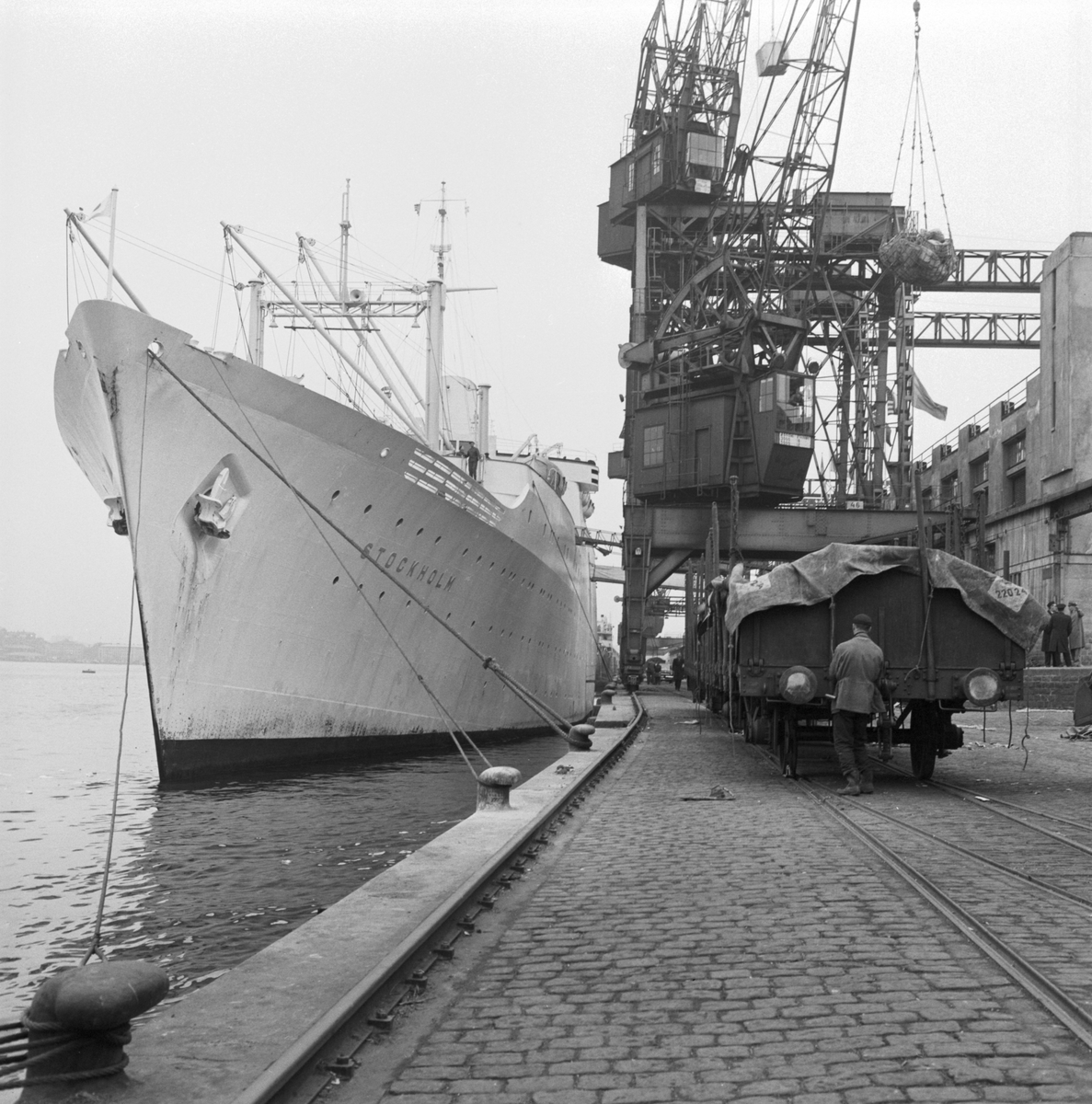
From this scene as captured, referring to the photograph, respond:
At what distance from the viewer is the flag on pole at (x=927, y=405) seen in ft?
158

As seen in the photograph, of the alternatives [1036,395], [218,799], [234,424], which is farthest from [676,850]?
[1036,395]

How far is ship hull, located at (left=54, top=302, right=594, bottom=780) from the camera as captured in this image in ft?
46.6

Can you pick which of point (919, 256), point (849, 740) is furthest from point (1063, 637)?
point (919, 256)

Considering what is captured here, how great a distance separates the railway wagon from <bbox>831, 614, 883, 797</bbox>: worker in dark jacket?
0.39 metres

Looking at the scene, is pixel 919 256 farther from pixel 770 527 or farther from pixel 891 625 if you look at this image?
pixel 891 625

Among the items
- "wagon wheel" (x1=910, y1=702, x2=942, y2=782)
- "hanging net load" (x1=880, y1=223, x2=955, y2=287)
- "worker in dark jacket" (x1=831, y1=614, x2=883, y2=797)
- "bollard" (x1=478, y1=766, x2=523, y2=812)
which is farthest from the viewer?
"hanging net load" (x1=880, y1=223, x2=955, y2=287)

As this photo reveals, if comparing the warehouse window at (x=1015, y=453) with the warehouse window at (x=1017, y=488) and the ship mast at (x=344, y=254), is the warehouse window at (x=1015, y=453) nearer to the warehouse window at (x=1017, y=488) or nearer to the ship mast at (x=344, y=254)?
the warehouse window at (x=1017, y=488)

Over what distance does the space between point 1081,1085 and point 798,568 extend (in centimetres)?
887

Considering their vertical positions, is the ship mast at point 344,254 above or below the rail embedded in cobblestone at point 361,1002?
above

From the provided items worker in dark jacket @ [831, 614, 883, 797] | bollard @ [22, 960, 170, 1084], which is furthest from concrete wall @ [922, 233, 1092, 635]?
bollard @ [22, 960, 170, 1084]

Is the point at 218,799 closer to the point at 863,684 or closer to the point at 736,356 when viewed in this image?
the point at 863,684

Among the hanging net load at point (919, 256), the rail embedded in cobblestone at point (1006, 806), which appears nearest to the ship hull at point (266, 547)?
the rail embedded in cobblestone at point (1006, 806)

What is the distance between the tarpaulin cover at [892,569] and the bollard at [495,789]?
358cm

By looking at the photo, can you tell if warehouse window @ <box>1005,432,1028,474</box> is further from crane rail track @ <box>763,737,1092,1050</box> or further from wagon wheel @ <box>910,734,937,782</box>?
crane rail track @ <box>763,737,1092,1050</box>
